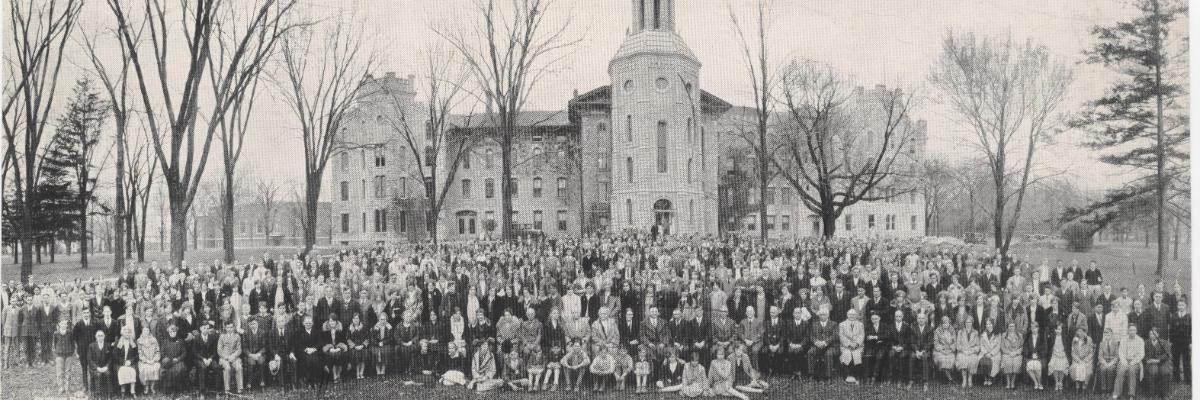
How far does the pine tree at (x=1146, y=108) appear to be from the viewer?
6980 mm

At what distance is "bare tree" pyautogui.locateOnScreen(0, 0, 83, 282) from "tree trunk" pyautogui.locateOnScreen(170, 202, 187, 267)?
153 cm

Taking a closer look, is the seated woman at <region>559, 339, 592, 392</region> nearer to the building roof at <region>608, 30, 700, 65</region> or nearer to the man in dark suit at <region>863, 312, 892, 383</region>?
the man in dark suit at <region>863, 312, 892, 383</region>

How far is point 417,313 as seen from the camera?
724cm

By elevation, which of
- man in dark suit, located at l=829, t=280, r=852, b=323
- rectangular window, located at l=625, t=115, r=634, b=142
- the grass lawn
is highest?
rectangular window, located at l=625, t=115, r=634, b=142

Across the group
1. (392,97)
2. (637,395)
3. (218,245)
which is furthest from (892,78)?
(218,245)

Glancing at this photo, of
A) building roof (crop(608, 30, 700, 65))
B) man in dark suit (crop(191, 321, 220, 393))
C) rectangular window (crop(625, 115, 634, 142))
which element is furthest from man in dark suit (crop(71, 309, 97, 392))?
rectangular window (crop(625, 115, 634, 142))

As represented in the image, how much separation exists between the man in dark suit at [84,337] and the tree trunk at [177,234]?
2543 millimetres

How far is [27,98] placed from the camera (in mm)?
8109

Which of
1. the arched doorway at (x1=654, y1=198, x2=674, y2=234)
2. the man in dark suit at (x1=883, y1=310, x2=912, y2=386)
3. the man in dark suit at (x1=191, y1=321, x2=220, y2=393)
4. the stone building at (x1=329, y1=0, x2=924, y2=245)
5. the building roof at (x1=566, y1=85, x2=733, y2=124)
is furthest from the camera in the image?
the arched doorway at (x1=654, y1=198, x2=674, y2=234)

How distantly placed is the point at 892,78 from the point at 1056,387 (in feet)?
16.4

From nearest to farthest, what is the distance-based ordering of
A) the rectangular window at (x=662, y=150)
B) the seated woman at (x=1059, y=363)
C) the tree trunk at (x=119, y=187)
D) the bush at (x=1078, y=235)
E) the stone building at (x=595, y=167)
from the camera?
the seated woman at (x=1059, y=363), the bush at (x=1078, y=235), the tree trunk at (x=119, y=187), the stone building at (x=595, y=167), the rectangular window at (x=662, y=150)

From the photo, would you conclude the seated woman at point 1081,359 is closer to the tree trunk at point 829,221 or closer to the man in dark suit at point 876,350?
the man in dark suit at point 876,350

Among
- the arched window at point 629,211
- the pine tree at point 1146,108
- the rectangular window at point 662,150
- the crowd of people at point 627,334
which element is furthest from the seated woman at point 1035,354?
the arched window at point 629,211

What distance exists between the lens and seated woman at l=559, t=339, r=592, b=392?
6594 mm
